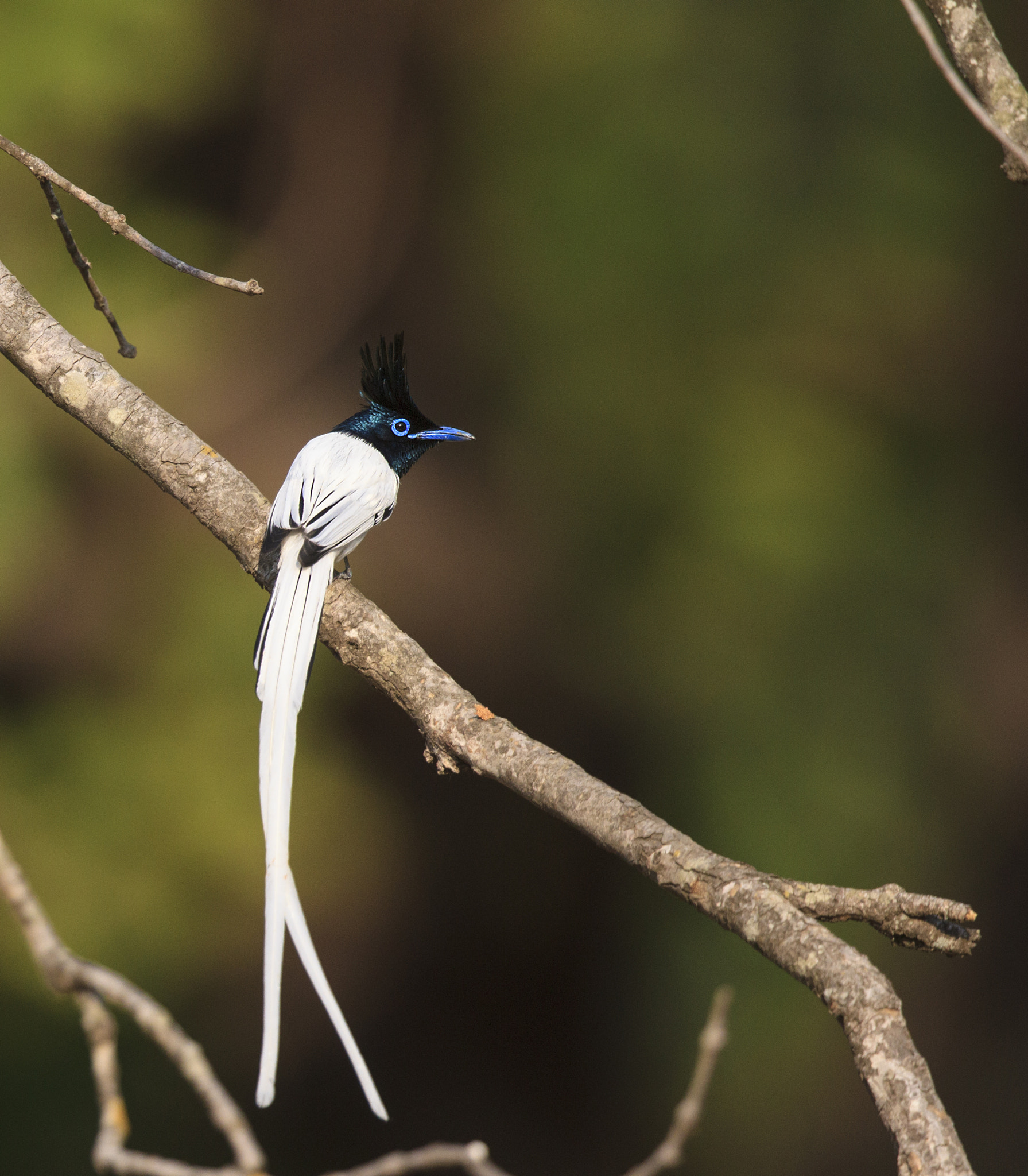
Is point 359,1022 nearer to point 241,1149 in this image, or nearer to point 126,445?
point 126,445

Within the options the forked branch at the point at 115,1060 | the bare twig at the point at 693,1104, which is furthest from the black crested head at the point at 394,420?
the forked branch at the point at 115,1060

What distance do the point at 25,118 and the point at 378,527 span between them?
7.04 feet

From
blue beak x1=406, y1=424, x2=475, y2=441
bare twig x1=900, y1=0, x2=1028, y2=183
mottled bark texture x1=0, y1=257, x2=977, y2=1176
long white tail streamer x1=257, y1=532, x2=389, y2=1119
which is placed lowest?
long white tail streamer x1=257, y1=532, x2=389, y2=1119

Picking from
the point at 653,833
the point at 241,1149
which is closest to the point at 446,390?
the point at 653,833

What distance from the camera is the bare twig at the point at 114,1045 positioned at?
78cm

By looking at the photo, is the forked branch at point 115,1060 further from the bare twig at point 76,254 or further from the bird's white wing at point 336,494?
the bare twig at point 76,254

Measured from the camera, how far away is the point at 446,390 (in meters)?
4.93

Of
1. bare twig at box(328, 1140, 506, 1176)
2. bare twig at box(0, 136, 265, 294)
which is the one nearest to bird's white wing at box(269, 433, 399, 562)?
bare twig at box(0, 136, 265, 294)

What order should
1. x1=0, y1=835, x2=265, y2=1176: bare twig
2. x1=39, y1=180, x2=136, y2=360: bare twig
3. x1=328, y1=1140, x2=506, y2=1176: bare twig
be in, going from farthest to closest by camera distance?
1. x1=39, y1=180, x2=136, y2=360: bare twig
2. x1=328, y1=1140, x2=506, y2=1176: bare twig
3. x1=0, y1=835, x2=265, y2=1176: bare twig

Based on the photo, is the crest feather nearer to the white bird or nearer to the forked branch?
the white bird

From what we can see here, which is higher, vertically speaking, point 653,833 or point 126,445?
point 126,445

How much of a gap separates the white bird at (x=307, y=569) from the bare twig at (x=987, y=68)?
1339 millimetres

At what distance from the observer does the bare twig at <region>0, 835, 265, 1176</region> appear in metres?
0.78

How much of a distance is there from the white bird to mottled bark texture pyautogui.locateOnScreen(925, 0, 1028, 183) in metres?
1.34
